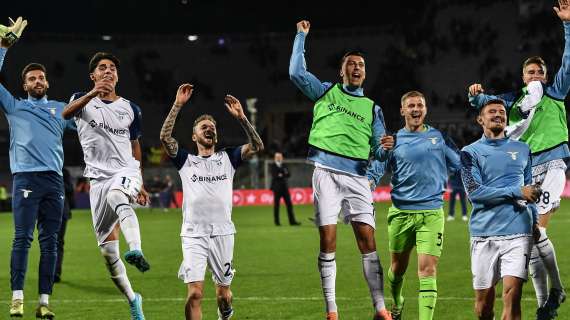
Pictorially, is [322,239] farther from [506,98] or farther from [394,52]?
[394,52]

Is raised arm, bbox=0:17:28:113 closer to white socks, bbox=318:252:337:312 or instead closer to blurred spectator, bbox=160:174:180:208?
white socks, bbox=318:252:337:312

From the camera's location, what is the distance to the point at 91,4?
56531 mm

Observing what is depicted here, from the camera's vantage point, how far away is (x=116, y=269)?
8836 millimetres

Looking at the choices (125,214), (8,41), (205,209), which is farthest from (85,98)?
(205,209)

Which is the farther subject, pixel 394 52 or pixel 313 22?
pixel 313 22

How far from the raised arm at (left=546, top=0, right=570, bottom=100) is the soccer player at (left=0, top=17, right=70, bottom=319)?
16.4ft

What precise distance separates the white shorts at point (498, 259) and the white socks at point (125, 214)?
2938 mm

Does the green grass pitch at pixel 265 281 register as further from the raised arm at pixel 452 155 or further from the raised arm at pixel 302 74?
the raised arm at pixel 302 74

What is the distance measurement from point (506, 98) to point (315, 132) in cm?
213

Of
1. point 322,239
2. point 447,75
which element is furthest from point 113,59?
point 447,75

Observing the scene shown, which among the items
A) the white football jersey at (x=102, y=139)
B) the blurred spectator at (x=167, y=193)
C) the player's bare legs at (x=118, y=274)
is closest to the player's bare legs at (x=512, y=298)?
the player's bare legs at (x=118, y=274)

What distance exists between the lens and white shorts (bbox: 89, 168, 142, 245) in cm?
871

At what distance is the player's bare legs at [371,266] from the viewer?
853 cm

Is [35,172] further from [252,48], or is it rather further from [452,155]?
[252,48]
